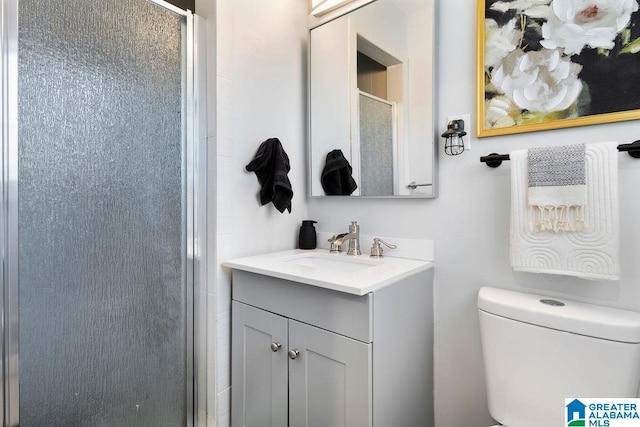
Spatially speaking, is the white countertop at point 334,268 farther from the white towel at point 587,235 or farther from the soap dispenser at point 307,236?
the white towel at point 587,235

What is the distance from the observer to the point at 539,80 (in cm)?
108

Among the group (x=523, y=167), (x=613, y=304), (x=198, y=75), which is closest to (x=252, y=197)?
(x=198, y=75)

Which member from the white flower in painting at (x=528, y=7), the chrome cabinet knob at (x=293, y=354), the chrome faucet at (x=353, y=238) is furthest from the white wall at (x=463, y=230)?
the chrome cabinet knob at (x=293, y=354)

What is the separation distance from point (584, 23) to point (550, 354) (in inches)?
39.9

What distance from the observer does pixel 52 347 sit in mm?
1011

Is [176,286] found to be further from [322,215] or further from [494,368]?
[494,368]

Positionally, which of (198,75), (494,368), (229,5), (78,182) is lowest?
(494,368)

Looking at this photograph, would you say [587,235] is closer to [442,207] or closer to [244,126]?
[442,207]

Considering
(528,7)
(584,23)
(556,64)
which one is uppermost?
(528,7)

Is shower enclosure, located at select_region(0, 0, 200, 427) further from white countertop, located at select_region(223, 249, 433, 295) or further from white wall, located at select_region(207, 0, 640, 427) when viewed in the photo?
white countertop, located at select_region(223, 249, 433, 295)

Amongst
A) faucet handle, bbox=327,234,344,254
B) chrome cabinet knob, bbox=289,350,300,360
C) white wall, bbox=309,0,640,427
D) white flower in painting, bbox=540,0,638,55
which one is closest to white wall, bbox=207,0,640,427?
white wall, bbox=309,0,640,427

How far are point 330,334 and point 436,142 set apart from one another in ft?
2.77

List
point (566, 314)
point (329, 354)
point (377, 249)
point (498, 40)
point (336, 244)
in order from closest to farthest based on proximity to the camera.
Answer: point (566, 314)
point (329, 354)
point (498, 40)
point (377, 249)
point (336, 244)

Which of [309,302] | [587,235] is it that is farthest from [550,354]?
[309,302]
